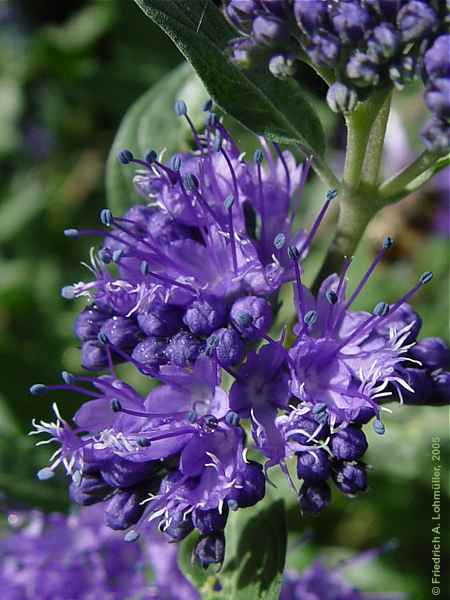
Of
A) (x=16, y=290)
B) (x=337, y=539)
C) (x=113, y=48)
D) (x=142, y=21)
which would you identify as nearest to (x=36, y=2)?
(x=113, y=48)

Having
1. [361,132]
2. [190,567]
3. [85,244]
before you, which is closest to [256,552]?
[190,567]

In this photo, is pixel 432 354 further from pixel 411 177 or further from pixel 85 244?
pixel 85 244

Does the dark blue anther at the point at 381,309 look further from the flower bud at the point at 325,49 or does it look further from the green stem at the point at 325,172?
the flower bud at the point at 325,49

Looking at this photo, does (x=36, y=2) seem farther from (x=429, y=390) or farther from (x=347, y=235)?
(x=429, y=390)

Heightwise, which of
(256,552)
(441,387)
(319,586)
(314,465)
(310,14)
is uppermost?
(310,14)

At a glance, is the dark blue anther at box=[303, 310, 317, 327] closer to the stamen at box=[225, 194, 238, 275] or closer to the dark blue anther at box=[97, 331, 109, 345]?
the stamen at box=[225, 194, 238, 275]

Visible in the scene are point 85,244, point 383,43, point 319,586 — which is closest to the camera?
point 383,43
